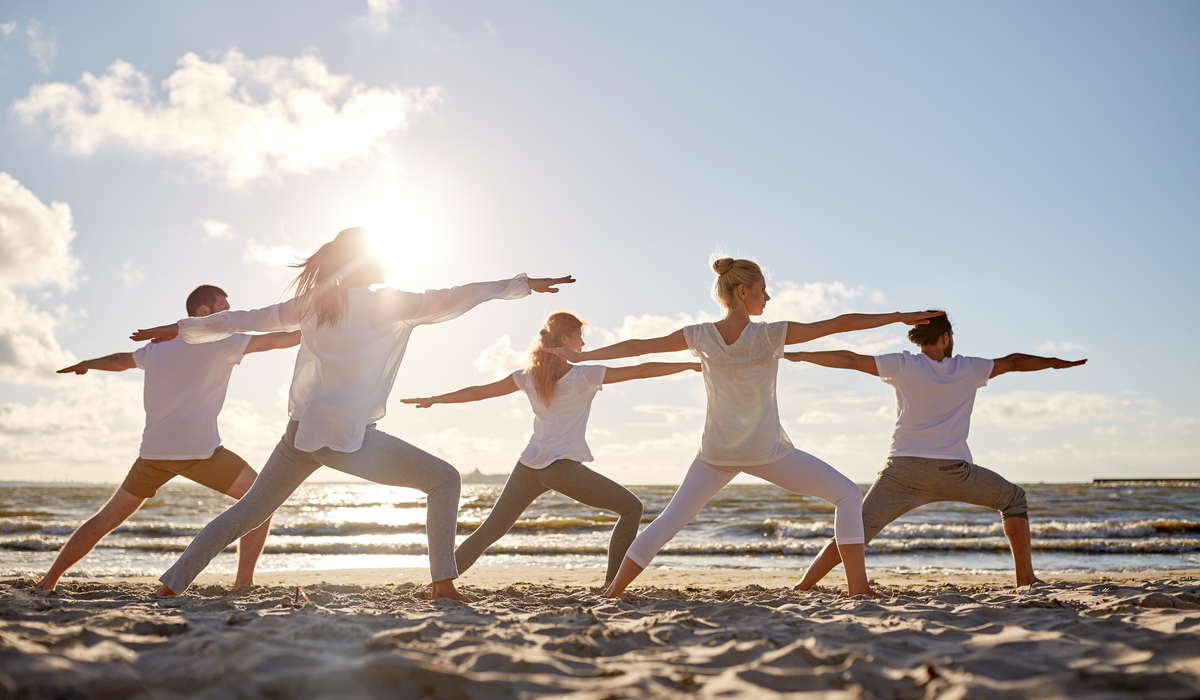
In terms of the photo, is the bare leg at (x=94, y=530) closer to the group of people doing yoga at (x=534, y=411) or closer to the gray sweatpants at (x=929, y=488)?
the group of people doing yoga at (x=534, y=411)

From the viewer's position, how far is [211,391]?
192 inches

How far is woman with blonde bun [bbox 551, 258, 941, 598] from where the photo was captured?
4.20 meters

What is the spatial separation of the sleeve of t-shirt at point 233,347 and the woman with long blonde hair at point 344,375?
65 centimetres

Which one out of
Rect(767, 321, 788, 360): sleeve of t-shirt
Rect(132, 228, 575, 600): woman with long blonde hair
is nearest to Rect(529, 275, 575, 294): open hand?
Rect(132, 228, 575, 600): woman with long blonde hair

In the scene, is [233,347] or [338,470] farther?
[233,347]

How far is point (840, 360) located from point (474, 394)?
2.72m

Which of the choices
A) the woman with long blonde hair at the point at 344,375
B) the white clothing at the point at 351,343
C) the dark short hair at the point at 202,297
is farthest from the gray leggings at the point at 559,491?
the dark short hair at the point at 202,297

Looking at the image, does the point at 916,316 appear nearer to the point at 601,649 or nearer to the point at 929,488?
the point at 929,488

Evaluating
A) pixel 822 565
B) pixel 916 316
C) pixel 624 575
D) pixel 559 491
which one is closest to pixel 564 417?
pixel 559 491

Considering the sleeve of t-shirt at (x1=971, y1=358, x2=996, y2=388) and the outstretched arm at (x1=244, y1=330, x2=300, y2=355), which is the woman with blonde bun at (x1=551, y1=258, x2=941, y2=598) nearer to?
the sleeve of t-shirt at (x1=971, y1=358, x2=996, y2=388)

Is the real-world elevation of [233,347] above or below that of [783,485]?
above

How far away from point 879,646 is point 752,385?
179 cm

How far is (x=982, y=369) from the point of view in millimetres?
4922

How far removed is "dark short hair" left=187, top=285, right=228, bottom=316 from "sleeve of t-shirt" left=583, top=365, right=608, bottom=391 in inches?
105
